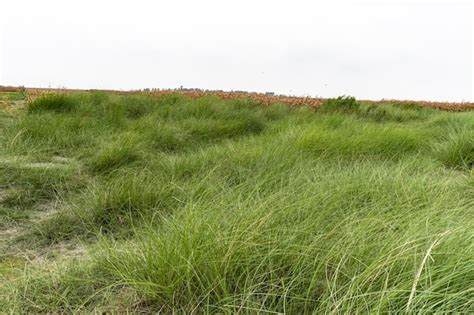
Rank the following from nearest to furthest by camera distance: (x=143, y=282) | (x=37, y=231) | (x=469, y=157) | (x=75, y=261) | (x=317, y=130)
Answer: (x=143, y=282)
(x=75, y=261)
(x=37, y=231)
(x=469, y=157)
(x=317, y=130)

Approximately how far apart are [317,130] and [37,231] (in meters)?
3.05

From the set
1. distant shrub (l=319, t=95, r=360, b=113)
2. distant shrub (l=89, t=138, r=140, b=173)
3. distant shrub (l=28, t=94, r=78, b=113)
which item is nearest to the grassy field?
distant shrub (l=89, t=138, r=140, b=173)

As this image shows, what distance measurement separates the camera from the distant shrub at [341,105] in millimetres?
9016

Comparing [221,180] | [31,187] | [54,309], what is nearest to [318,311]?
Answer: [54,309]

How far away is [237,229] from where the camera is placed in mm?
1602

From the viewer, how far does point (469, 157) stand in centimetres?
398

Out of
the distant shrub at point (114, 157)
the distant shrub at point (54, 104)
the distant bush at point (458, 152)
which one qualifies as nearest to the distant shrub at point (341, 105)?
the distant bush at point (458, 152)

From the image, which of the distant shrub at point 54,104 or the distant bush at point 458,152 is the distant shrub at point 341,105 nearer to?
the distant bush at point 458,152

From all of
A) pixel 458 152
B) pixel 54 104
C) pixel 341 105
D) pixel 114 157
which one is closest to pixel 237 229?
pixel 114 157

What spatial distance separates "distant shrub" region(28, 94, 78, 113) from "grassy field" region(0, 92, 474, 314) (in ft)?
6.46

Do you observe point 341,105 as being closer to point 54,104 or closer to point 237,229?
point 54,104

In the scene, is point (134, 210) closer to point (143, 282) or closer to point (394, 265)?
point (143, 282)

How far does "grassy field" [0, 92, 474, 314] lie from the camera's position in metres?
1.30

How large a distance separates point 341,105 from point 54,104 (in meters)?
6.42
